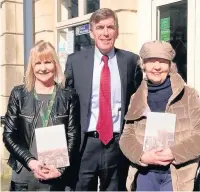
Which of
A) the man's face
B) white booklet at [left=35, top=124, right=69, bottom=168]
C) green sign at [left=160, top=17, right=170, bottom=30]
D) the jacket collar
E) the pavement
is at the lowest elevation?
the pavement

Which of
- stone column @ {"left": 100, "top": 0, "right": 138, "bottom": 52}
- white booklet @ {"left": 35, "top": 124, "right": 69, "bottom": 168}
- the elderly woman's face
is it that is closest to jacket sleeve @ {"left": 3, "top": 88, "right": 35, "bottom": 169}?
white booklet @ {"left": 35, "top": 124, "right": 69, "bottom": 168}

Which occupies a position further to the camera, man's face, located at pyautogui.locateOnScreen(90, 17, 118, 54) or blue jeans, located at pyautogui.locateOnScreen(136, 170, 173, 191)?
man's face, located at pyautogui.locateOnScreen(90, 17, 118, 54)

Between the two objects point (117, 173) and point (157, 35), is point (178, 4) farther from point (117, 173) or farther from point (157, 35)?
point (117, 173)

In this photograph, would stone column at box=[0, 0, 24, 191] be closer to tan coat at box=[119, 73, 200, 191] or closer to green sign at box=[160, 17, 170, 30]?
green sign at box=[160, 17, 170, 30]

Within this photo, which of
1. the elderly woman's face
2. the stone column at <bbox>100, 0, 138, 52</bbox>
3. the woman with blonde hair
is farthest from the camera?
the stone column at <bbox>100, 0, 138, 52</bbox>

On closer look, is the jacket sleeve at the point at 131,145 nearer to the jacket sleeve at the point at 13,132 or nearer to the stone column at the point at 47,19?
the jacket sleeve at the point at 13,132

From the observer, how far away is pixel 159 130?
286 centimetres

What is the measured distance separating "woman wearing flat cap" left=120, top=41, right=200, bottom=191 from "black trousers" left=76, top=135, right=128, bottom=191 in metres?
0.32

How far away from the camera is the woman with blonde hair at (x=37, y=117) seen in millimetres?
3018

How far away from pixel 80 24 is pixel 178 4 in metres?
2.22

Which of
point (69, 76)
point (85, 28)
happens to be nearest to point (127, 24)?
point (85, 28)

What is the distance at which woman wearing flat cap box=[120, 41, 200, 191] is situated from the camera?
278 cm

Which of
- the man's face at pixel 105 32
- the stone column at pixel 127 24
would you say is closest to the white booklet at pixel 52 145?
the man's face at pixel 105 32

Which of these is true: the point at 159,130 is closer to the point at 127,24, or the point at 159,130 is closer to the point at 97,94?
the point at 97,94
